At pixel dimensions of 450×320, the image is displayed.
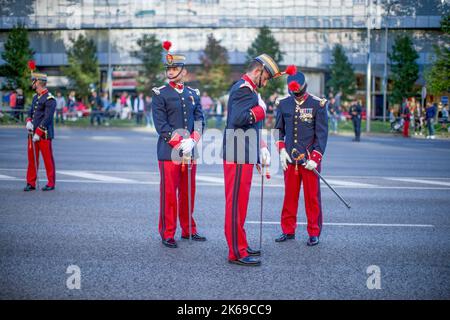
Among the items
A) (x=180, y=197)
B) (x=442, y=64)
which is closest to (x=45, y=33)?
(x=442, y=64)

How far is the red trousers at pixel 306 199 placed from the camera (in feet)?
23.2

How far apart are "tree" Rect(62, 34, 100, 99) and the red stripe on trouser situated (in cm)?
4981

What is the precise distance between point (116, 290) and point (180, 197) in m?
2.17

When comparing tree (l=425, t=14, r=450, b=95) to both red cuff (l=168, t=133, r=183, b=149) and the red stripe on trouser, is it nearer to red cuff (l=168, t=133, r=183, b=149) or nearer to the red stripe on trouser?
red cuff (l=168, t=133, r=183, b=149)

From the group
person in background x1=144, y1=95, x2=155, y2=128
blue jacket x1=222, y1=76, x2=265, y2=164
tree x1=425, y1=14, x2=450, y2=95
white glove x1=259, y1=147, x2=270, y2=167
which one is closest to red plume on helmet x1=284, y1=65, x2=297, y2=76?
blue jacket x1=222, y1=76, x2=265, y2=164

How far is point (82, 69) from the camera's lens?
2159 inches

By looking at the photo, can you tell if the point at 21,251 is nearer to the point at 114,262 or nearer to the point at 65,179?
the point at 114,262

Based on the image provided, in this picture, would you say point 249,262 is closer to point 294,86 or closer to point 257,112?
point 257,112

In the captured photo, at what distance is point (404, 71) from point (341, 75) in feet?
26.1

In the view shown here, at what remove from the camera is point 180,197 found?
23.5ft

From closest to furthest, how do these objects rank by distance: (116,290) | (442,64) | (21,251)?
(116,290) < (21,251) < (442,64)

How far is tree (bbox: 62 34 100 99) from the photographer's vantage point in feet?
178

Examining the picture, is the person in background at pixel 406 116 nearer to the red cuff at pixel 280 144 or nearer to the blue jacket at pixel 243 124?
the red cuff at pixel 280 144

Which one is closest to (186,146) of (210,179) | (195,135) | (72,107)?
(195,135)
